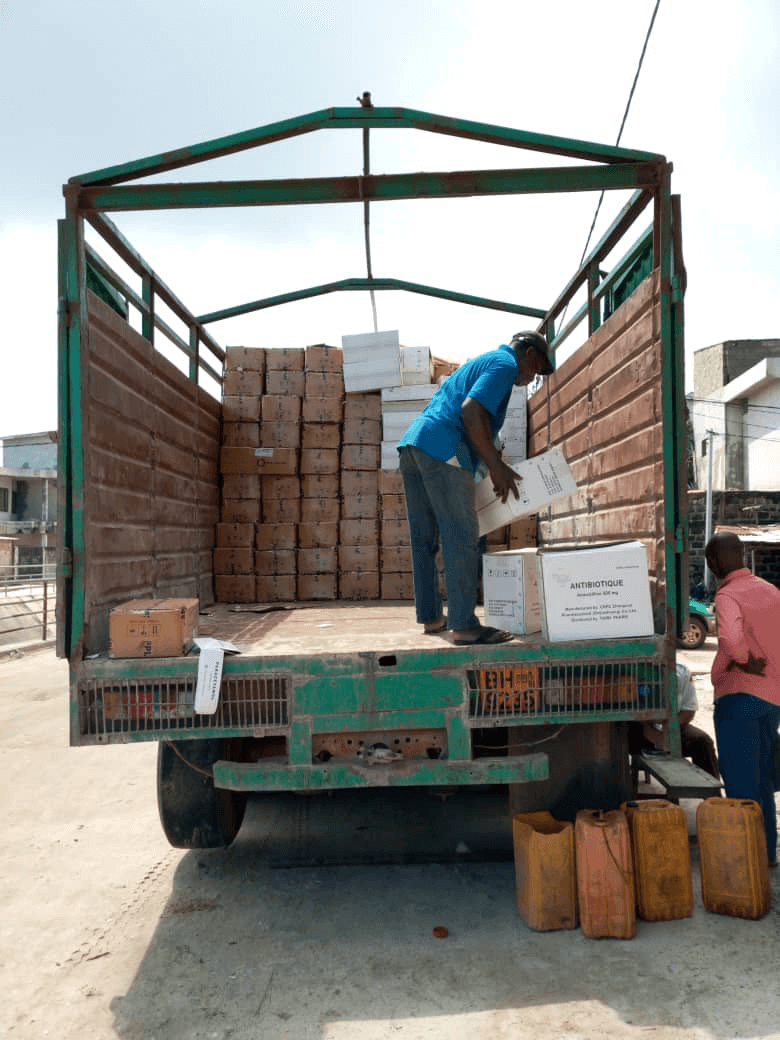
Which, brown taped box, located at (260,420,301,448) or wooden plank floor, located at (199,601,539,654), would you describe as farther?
brown taped box, located at (260,420,301,448)

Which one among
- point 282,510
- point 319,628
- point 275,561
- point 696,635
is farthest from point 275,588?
point 696,635

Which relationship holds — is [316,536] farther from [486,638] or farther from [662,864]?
[662,864]

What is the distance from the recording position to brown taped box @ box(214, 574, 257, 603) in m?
6.66

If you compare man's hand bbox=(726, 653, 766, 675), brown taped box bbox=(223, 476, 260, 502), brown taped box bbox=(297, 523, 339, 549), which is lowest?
man's hand bbox=(726, 653, 766, 675)

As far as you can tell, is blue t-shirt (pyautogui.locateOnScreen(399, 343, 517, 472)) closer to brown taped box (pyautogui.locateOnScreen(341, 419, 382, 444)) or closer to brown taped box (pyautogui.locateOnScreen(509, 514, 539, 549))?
brown taped box (pyautogui.locateOnScreen(509, 514, 539, 549))

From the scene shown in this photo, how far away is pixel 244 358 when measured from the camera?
23.6ft

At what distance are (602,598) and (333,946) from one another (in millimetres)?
1848

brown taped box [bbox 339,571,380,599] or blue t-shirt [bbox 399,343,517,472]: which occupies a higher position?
blue t-shirt [bbox 399,343,517,472]

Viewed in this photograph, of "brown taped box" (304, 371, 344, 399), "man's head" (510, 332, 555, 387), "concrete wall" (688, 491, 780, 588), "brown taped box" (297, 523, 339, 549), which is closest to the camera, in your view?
"man's head" (510, 332, 555, 387)

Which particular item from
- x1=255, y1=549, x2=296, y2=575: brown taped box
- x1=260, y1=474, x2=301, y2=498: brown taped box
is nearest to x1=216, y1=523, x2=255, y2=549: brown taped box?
x1=255, y1=549, x2=296, y2=575: brown taped box

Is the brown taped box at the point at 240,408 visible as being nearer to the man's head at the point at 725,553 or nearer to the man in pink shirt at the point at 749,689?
the man's head at the point at 725,553

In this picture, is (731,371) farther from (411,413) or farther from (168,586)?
(168,586)

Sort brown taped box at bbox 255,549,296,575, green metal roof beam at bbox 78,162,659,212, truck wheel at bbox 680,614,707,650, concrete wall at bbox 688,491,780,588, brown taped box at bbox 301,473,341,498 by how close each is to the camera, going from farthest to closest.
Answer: concrete wall at bbox 688,491,780,588 < truck wheel at bbox 680,614,707,650 < brown taped box at bbox 301,473,341,498 < brown taped box at bbox 255,549,296,575 < green metal roof beam at bbox 78,162,659,212

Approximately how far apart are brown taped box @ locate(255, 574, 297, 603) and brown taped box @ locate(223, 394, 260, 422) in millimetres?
1318
